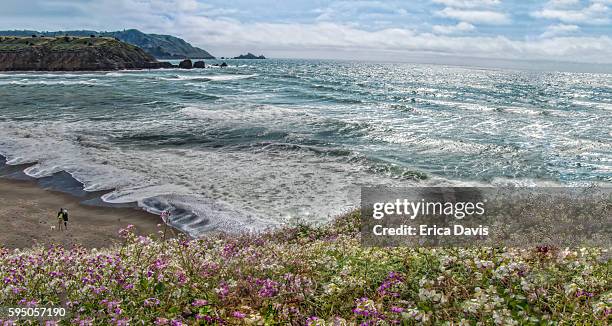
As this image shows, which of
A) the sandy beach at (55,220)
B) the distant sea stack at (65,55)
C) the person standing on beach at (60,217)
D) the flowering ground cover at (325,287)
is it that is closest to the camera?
the flowering ground cover at (325,287)

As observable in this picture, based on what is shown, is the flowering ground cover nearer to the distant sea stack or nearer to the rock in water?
the distant sea stack

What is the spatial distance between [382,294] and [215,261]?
3260 mm

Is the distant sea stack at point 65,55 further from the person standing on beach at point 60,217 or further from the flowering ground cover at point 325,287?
the flowering ground cover at point 325,287

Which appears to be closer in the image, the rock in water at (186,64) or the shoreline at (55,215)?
the shoreline at (55,215)

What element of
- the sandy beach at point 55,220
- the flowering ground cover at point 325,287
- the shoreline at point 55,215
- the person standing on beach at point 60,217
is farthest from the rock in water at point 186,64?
the flowering ground cover at point 325,287

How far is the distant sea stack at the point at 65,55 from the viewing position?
11581 centimetres

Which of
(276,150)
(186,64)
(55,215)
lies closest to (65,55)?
(186,64)

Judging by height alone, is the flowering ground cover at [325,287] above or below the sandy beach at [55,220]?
above

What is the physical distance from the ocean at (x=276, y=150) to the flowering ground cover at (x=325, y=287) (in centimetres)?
858

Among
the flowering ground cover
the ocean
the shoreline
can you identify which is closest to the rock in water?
the ocean

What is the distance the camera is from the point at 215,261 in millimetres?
8172

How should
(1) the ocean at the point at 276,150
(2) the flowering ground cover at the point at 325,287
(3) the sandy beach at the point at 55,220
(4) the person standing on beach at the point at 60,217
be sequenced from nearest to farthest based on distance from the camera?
(2) the flowering ground cover at the point at 325,287
(3) the sandy beach at the point at 55,220
(4) the person standing on beach at the point at 60,217
(1) the ocean at the point at 276,150

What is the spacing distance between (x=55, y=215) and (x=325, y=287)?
14.9 meters

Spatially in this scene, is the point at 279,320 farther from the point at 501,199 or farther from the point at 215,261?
the point at 501,199
